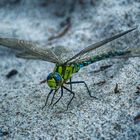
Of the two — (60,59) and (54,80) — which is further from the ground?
(60,59)

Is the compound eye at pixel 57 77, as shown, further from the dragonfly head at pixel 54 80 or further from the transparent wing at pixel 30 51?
the transparent wing at pixel 30 51

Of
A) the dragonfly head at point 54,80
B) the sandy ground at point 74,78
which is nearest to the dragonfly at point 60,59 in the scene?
the dragonfly head at point 54,80

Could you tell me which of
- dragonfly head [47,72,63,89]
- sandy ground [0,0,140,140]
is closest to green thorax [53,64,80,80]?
dragonfly head [47,72,63,89]

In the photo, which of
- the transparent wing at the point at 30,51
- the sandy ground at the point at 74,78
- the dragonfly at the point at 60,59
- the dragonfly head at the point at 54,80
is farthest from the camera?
the transparent wing at the point at 30,51

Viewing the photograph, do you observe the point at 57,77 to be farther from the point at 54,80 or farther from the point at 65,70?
the point at 65,70

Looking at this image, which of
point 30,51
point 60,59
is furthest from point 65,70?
point 30,51
